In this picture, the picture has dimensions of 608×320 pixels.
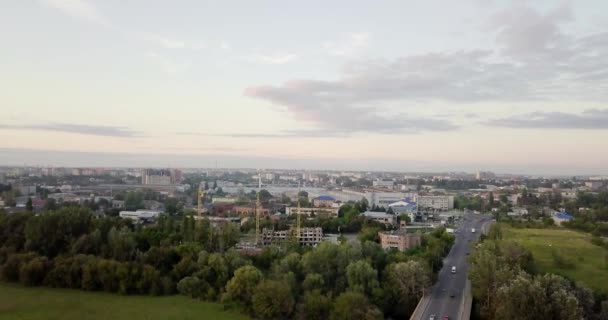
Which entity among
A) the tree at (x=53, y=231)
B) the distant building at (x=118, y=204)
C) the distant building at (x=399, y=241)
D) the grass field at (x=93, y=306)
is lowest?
the grass field at (x=93, y=306)

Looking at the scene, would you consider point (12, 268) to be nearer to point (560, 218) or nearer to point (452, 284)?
point (452, 284)

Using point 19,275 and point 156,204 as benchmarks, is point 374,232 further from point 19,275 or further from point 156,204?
point 156,204

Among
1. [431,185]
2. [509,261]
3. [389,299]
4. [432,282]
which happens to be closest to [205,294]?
[389,299]

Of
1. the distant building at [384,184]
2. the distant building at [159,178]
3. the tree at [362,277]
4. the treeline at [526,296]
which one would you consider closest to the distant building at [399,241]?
the treeline at [526,296]

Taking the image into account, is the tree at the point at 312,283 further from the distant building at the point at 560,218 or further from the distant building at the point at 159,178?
the distant building at the point at 159,178

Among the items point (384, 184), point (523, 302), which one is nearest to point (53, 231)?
point (523, 302)

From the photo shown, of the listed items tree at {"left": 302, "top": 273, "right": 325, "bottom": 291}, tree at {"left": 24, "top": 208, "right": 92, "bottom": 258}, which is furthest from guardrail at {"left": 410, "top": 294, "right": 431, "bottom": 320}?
tree at {"left": 24, "top": 208, "right": 92, "bottom": 258}

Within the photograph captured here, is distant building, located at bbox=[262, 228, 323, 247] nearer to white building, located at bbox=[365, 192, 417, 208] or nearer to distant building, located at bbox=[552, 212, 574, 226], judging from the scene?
distant building, located at bbox=[552, 212, 574, 226]
